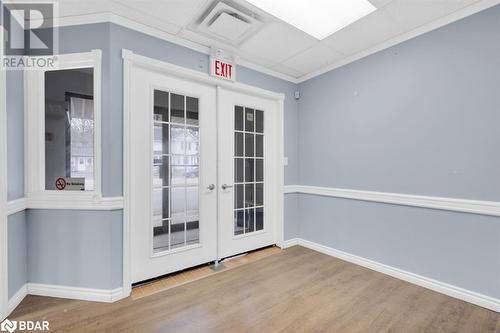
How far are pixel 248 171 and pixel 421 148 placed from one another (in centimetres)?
202

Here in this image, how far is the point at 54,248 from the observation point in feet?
6.98

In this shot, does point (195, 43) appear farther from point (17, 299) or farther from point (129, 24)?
point (17, 299)

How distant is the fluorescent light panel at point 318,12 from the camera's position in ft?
6.77

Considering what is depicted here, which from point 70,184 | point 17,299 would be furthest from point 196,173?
point 17,299

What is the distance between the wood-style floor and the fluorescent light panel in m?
2.69

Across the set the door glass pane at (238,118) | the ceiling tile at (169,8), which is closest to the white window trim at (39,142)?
the ceiling tile at (169,8)

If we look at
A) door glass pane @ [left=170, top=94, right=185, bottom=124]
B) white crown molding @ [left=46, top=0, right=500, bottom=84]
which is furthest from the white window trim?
door glass pane @ [left=170, top=94, right=185, bottom=124]

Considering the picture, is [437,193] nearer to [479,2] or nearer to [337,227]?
[337,227]

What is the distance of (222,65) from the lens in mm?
2814

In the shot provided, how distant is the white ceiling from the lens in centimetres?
202

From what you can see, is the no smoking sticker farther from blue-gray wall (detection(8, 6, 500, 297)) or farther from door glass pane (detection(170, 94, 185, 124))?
door glass pane (detection(170, 94, 185, 124))

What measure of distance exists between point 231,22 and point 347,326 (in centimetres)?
289

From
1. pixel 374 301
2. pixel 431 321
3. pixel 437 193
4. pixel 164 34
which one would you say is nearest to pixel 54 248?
pixel 164 34

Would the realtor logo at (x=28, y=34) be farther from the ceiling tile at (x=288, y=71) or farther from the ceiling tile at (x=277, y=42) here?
the ceiling tile at (x=288, y=71)
